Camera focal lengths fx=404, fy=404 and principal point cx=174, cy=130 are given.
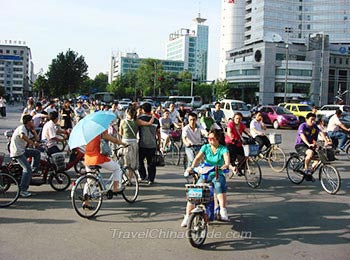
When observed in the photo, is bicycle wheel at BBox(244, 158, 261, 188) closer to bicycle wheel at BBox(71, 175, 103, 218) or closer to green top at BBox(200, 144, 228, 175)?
green top at BBox(200, 144, 228, 175)

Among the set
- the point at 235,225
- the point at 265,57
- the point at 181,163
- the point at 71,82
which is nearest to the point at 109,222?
the point at 235,225

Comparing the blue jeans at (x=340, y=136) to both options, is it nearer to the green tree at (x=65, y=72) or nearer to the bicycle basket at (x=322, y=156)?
the bicycle basket at (x=322, y=156)

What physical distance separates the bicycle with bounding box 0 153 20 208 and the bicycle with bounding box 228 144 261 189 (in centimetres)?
476

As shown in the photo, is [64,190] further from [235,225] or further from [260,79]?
[260,79]

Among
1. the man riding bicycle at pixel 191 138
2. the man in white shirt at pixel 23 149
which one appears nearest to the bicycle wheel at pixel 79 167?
the man in white shirt at pixel 23 149

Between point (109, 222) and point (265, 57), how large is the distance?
9271cm

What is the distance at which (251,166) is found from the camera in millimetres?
9055

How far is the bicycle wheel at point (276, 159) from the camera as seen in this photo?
1130 cm

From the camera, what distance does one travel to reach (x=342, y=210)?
23.5ft

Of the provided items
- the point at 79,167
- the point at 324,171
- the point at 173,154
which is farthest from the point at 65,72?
the point at 324,171

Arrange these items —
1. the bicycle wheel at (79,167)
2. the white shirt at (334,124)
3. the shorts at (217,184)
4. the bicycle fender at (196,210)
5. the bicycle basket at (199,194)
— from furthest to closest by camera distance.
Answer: the white shirt at (334,124) → the bicycle wheel at (79,167) → the shorts at (217,184) → the bicycle basket at (199,194) → the bicycle fender at (196,210)

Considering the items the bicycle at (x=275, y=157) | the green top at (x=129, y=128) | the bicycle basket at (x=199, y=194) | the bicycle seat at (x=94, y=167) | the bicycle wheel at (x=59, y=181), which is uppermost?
the green top at (x=129, y=128)

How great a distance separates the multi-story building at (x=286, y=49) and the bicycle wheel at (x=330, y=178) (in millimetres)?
85014

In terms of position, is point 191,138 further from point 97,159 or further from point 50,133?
point 50,133
